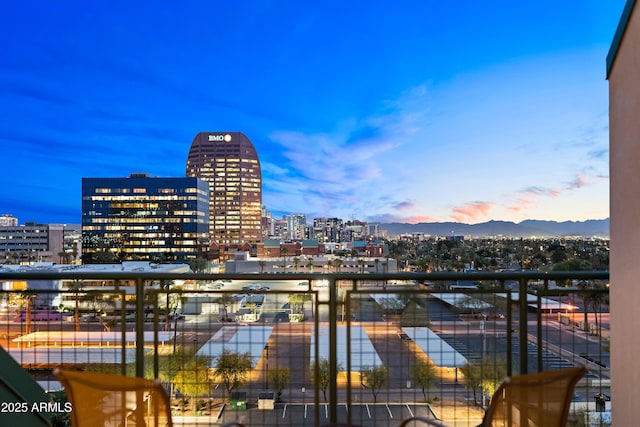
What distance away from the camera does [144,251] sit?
7675cm

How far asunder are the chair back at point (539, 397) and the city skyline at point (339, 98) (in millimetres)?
904

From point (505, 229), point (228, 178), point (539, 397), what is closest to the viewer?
point (539, 397)

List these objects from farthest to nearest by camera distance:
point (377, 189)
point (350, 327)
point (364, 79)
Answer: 1. point (377, 189)
2. point (364, 79)
3. point (350, 327)

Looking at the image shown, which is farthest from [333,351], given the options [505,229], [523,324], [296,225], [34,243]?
[296,225]

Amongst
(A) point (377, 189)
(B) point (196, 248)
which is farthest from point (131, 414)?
(A) point (377, 189)

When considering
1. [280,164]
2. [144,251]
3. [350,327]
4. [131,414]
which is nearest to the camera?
[131,414]

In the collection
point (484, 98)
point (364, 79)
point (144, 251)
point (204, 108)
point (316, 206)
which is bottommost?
point (144, 251)

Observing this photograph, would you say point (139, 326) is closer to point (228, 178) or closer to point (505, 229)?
point (505, 229)

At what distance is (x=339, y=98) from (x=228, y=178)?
56294 mm

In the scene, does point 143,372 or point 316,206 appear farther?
point 316,206

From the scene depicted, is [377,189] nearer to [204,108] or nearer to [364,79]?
[364,79]

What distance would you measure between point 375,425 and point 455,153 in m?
54.2

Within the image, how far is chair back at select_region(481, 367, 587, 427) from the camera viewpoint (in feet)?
5.05

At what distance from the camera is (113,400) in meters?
1.64
